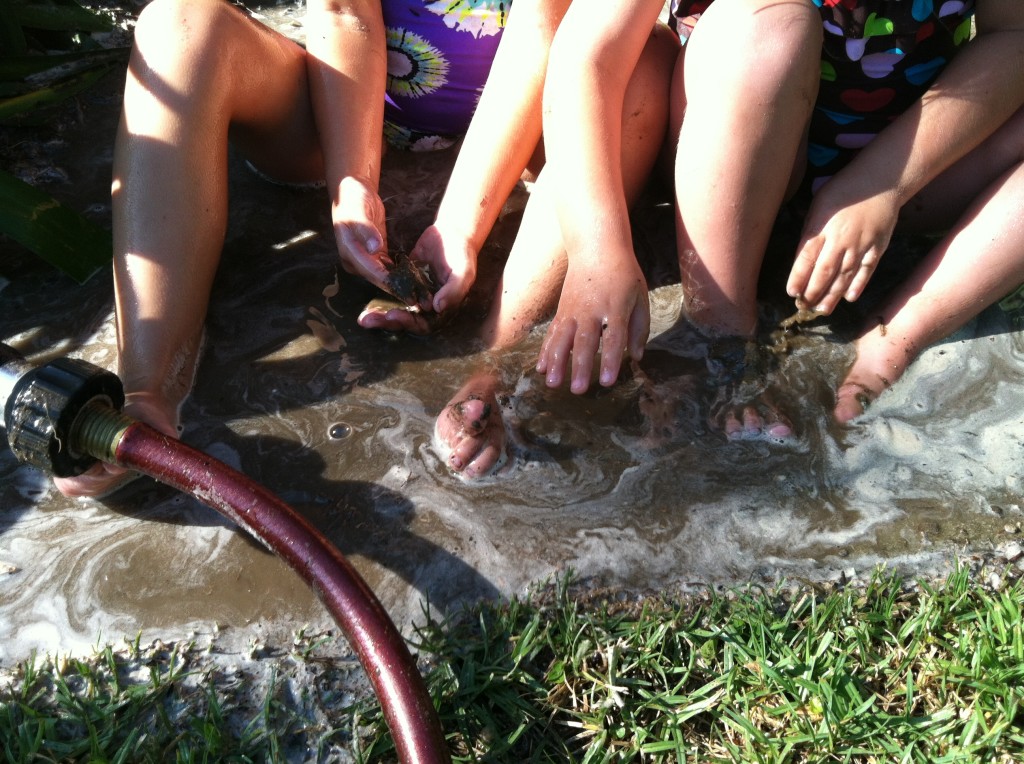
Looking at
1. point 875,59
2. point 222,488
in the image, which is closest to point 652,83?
point 875,59

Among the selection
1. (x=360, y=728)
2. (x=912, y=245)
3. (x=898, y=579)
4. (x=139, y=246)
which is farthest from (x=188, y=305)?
(x=912, y=245)

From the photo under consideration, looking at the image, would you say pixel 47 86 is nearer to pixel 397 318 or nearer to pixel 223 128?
pixel 223 128

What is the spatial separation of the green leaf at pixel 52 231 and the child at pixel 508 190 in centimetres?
73

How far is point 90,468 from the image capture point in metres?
1.55

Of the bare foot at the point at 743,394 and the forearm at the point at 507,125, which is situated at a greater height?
the forearm at the point at 507,125

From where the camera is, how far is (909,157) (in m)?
1.92

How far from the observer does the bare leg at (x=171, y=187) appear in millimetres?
1818

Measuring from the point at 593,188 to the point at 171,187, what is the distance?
91cm

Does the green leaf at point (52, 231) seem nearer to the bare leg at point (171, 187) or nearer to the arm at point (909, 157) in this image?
the bare leg at point (171, 187)

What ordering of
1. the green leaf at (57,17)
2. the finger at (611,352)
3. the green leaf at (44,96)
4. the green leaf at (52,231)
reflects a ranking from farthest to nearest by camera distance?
the green leaf at (57,17)
the green leaf at (44,96)
the green leaf at (52,231)
the finger at (611,352)

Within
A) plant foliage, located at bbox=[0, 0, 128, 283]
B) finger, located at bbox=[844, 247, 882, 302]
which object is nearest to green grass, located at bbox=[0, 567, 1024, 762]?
finger, located at bbox=[844, 247, 882, 302]

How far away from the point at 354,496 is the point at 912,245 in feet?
5.28

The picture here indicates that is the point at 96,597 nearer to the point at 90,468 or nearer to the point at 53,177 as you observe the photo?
the point at 90,468

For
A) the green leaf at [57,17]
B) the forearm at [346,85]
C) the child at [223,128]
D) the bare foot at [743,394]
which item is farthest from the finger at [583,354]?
→ the green leaf at [57,17]
